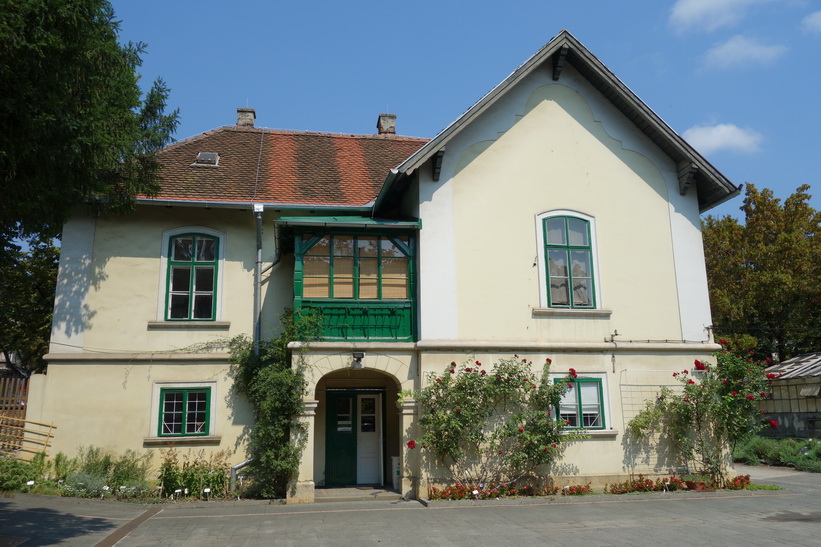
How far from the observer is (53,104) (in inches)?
282

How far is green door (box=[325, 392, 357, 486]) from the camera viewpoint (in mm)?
14508

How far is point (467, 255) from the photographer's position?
44.0ft

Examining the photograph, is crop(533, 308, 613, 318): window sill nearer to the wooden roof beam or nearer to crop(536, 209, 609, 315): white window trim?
crop(536, 209, 609, 315): white window trim

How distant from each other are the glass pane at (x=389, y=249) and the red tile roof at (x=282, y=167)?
1.56m

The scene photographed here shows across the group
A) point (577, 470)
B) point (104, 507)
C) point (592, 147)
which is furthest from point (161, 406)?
point (592, 147)

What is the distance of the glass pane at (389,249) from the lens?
13.4 m

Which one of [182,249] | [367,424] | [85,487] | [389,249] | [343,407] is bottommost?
[85,487]

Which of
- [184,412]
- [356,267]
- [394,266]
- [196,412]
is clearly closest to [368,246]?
[356,267]

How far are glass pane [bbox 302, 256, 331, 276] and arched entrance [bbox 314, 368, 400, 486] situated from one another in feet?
8.33

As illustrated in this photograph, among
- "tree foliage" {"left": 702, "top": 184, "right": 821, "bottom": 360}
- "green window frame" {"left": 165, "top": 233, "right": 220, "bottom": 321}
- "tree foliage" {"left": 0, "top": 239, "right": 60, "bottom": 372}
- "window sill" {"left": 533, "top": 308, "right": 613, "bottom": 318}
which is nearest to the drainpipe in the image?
"green window frame" {"left": 165, "top": 233, "right": 220, "bottom": 321}

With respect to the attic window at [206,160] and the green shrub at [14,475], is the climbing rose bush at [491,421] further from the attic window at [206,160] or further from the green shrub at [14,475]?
the attic window at [206,160]

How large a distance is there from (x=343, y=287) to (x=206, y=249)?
11.0 ft

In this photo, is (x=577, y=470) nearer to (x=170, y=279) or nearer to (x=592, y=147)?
(x=592, y=147)

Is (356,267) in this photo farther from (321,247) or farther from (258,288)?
(258,288)
